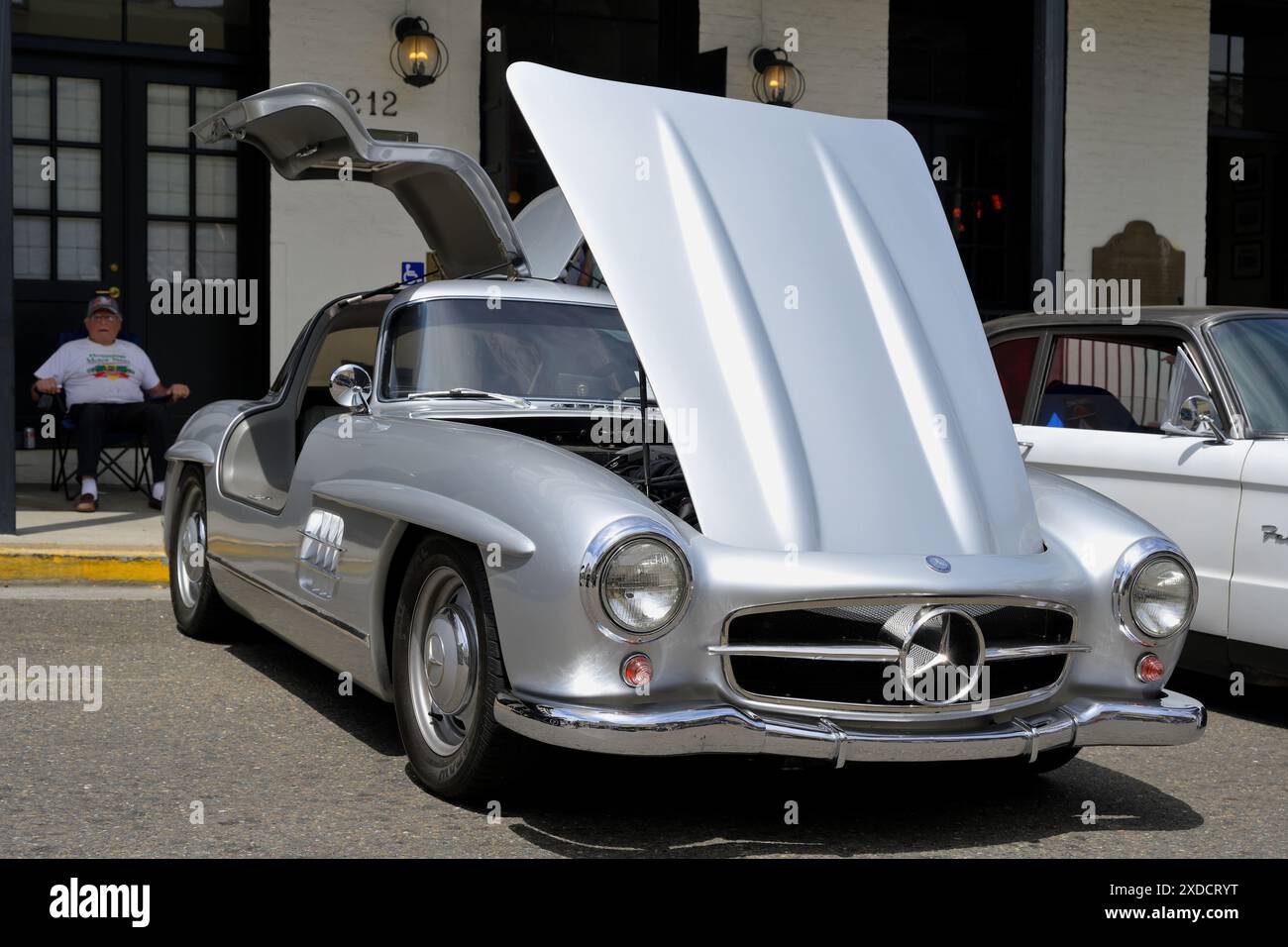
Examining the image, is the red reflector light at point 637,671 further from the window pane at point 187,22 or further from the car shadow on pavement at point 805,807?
the window pane at point 187,22

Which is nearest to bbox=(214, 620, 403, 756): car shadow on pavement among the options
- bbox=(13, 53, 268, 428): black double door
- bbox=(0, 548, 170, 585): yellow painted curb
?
bbox=(0, 548, 170, 585): yellow painted curb

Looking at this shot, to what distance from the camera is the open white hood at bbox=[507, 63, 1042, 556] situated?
394 cm

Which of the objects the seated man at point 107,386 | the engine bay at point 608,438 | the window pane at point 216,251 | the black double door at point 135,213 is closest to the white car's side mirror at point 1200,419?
the engine bay at point 608,438

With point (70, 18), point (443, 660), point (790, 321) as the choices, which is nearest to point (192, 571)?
point (443, 660)

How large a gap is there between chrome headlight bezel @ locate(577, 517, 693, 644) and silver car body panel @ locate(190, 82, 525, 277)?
271cm

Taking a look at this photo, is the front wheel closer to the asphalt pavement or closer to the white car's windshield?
the asphalt pavement

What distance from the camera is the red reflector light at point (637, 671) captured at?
3.57 m

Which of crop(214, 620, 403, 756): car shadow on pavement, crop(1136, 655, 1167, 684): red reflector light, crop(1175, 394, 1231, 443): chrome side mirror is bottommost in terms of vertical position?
crop(214, 620, 403, 756): car shadow on pavement

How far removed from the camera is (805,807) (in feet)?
13.6

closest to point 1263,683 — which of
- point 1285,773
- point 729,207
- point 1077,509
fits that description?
point 1285,773

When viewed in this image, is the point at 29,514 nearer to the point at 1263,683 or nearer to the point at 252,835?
the point at 252,835

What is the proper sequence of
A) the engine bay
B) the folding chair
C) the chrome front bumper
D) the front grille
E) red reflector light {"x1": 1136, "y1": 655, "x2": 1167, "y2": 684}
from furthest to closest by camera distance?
1. the folding chair
2. the engine bay
3. red reflector light {"x1": 1136, "y1": 655, "x2": 1167, "y2": 684}
4. the front grille
5. the chrome front bumper
